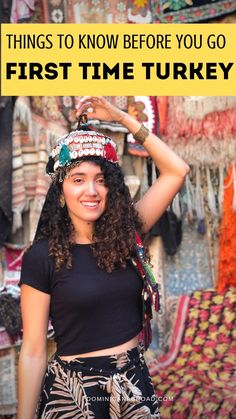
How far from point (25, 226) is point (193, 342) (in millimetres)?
Result: 1243

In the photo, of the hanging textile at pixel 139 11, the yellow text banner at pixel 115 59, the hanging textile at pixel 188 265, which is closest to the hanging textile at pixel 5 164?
the yellow text banner at pixel 115 59

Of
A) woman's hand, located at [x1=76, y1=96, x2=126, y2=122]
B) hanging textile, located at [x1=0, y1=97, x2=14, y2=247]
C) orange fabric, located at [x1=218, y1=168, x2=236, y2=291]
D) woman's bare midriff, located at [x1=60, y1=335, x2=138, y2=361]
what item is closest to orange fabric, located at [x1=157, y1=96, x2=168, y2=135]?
orange fabric, located at [x1=218, y1=168, x2=236, y2=291]

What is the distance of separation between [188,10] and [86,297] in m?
2.22

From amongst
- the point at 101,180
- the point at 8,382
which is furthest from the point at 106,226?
the point at 8,382

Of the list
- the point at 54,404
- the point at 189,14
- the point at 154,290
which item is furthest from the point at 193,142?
the point at 54,404

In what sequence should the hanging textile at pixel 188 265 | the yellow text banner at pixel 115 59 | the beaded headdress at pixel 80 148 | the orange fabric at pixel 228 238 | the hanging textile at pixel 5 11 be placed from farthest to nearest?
the hanging textile at pixel 188 265, the orange fabric at pixel 228 238, the hanging textile at pixel 5 11, the yellow text banner at pixel 115 59, the beaded headdress at pixel 80 148

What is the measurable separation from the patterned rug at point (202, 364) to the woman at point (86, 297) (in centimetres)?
142

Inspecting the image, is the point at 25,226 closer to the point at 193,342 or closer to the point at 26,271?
the point at 193,342

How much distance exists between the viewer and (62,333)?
1.96m

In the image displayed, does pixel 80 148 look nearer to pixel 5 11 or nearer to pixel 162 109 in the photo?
pixel 5 11

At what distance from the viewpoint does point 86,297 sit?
189cm

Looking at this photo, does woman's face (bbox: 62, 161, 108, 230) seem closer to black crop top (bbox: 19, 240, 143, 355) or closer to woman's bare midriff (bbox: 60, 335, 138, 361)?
black crop top (bbox: 19, 240, 143, 355)

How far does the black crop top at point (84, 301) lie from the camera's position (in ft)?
6.26

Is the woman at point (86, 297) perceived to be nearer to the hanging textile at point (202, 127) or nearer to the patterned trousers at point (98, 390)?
the patterned trousers at point (98, 390)
